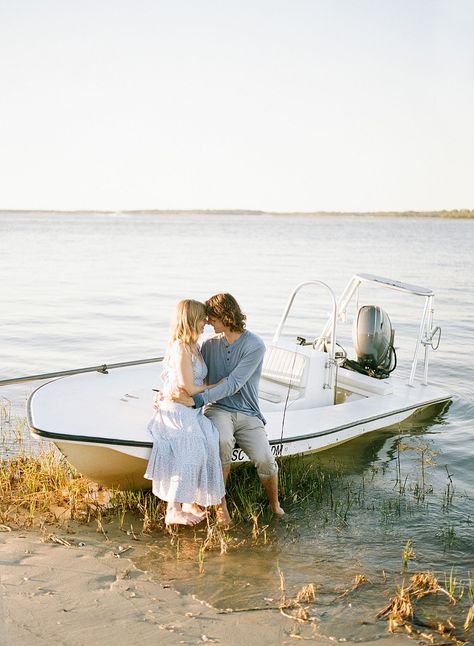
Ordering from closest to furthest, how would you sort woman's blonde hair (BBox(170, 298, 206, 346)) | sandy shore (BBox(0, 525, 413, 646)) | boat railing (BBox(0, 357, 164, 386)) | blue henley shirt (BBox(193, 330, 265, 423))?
sandy shore (BBox(0, 525, 413, 646))
woman's blonde hair (BBox(170, 298, 206, 346))
blue henley shirt (BBox(193, 330, 265, 423))
boat railing (BBox(0, 357, 164, 386))

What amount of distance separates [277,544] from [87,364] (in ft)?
26.9

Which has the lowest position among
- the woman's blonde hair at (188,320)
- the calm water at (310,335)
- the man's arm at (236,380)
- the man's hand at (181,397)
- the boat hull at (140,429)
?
the calm water at (310,335)

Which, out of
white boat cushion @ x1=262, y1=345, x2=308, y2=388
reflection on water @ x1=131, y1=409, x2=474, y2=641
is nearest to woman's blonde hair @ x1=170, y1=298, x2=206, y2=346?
reflection on water @ x1=131, y1=409, x2=474, y2=641

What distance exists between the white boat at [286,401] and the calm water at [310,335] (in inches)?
18.3

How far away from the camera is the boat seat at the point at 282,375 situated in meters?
7.73

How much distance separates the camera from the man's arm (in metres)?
5.65

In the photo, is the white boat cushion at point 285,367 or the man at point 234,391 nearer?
the man at point 234,391

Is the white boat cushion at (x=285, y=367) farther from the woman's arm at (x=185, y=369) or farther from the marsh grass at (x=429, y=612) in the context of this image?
the marsh grass at (x=429, y=612)

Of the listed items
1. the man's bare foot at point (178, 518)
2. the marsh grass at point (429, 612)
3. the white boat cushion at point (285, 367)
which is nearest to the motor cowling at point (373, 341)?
the white boat cushion at point (285, 367)

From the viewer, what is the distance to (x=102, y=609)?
14.9 feet

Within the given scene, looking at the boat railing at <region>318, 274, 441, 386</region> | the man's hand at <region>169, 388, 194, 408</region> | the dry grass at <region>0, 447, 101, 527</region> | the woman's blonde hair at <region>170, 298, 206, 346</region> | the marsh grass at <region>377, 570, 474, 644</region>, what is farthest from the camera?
the boat railing at <region>318, 274, 441, 386</region>

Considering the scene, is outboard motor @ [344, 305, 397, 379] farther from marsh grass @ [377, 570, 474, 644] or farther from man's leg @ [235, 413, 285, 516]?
marsh grass @ [377, 570, 474, 644]

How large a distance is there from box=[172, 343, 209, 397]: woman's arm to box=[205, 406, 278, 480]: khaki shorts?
0.43 metres

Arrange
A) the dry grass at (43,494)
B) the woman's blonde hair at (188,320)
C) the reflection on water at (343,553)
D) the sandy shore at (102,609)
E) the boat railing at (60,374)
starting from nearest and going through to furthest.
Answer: the sandy shore at (102,609) → the reflection on water at (343,553) → the woman's blonde hair at (188,320) → the dry grass at (43,494) → the boat railing at (60,374)
